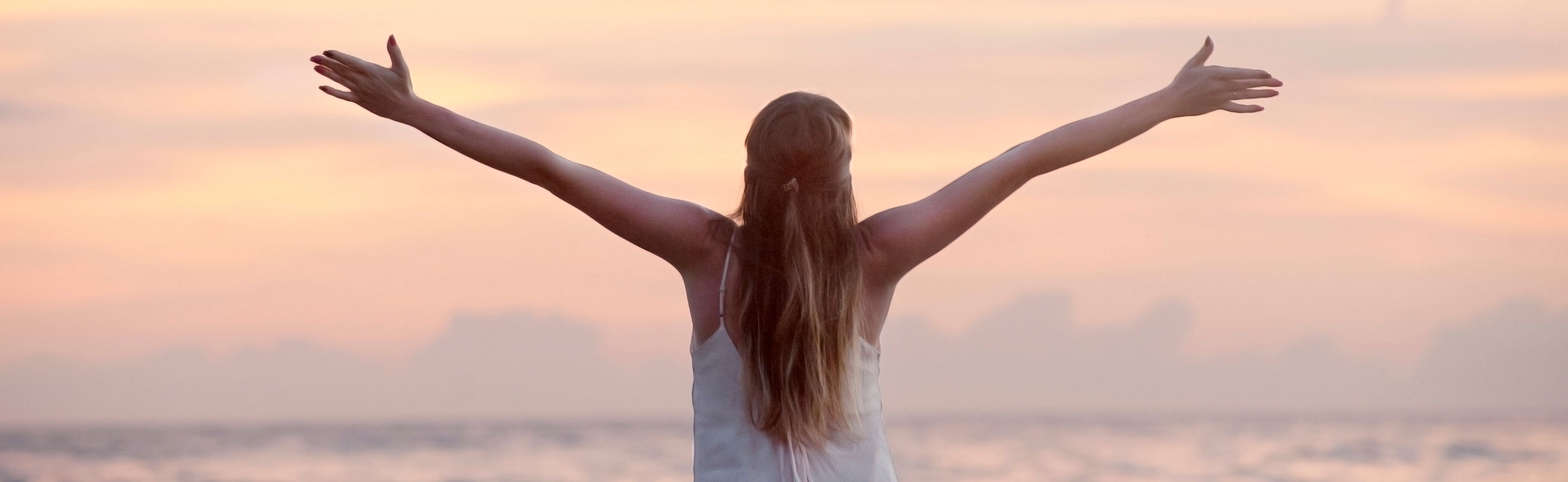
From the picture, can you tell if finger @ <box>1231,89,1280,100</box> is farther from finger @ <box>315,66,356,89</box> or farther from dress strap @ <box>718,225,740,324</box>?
finger @ <box>315,66,356,89</box>

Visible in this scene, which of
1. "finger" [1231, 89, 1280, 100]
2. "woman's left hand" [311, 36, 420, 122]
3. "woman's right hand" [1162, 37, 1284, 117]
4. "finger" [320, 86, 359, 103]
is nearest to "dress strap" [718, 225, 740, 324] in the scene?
"woman's left hand" [311, 36, 420, 122]

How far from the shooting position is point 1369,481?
16.9 m

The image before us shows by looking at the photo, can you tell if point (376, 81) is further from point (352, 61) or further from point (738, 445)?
point (738, 445)

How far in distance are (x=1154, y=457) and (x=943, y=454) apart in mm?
3177

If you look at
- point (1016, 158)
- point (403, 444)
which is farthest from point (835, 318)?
point (403, 444)

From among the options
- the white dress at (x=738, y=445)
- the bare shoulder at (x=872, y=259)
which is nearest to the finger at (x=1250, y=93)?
the bare shoulder at (x=872, y=259)

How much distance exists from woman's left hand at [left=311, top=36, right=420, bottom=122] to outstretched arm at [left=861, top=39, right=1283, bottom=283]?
2.67ft

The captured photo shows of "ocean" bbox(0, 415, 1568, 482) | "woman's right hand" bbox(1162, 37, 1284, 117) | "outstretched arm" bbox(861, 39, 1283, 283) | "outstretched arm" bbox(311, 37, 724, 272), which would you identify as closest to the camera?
"outstretched arm" bbox(311, 37, 724, 272)

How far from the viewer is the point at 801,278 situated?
2.31 meters

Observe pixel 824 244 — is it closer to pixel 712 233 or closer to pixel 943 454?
pixel 712 233

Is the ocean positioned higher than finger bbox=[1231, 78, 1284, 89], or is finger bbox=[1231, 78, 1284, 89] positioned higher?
the ocean

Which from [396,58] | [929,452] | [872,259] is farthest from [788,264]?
[929,452]

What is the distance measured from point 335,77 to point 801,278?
2.89 ft

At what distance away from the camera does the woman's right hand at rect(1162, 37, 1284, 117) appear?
259 cm
